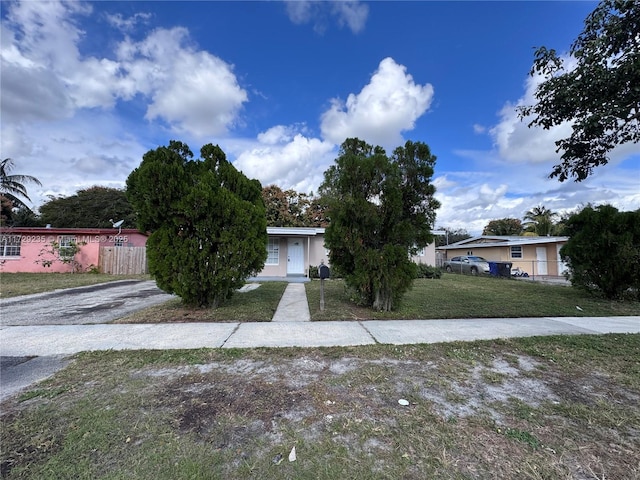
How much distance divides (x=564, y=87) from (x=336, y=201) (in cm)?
541

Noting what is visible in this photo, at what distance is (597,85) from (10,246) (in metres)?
25.9

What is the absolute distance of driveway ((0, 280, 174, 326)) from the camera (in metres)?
6.09

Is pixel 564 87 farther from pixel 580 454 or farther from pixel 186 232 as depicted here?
pixel 186 232

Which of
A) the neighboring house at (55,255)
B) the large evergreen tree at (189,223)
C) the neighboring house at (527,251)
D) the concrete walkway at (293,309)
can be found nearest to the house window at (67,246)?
the neighboring house at (55,255)

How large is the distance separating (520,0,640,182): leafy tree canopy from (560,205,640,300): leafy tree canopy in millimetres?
2296

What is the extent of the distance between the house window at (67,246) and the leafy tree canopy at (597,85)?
2115cm

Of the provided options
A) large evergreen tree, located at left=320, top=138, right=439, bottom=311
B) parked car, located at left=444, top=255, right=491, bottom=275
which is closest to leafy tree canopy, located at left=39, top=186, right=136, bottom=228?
parked car, located at left=444, top=255, right=491, bottom=275

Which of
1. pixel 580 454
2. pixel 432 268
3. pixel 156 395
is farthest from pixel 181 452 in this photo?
pixel 432 268

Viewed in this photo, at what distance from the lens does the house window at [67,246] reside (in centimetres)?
1622

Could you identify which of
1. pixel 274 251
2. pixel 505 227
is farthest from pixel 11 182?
pixel 505 227

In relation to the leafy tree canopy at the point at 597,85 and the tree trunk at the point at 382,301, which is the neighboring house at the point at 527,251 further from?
the tree trunk at the point at 382,301

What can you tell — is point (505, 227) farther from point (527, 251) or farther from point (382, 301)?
point (382, 301)

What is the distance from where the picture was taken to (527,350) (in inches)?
166

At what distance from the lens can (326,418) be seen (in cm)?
244
